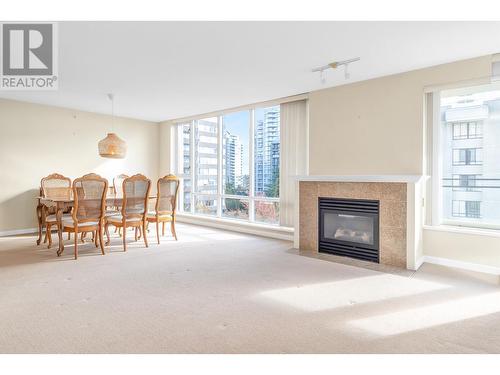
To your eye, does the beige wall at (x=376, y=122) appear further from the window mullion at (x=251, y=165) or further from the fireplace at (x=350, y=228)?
the window mullion at (x=251, y=165)

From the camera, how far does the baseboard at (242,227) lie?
518cm

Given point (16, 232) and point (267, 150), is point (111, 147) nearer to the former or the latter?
point (267, 150)

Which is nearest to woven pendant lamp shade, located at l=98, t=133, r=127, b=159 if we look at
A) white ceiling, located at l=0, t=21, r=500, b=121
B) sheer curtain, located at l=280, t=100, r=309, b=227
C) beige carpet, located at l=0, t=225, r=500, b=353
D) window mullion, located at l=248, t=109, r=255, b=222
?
white ceiling, located at l=0, t=21, r=500, b=121

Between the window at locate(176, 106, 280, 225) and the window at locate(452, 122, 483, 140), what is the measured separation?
267cm

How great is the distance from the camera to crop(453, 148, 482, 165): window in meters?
3.62

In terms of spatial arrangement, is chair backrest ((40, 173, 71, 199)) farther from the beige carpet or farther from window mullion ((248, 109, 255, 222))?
window mullion ((248, 109, 255, 222))

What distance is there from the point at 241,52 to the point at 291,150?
2187 mm

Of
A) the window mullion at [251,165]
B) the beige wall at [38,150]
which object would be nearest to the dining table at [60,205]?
the beige wall at [38,150]

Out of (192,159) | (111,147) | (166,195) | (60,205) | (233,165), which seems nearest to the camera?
(60,205)

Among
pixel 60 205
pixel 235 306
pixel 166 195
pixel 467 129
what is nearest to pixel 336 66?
pixel 467 129

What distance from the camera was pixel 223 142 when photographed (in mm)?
6621

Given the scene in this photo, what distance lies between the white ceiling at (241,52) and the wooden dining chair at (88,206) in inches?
56.4

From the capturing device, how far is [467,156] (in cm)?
369

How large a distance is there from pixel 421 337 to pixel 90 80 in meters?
4.72
